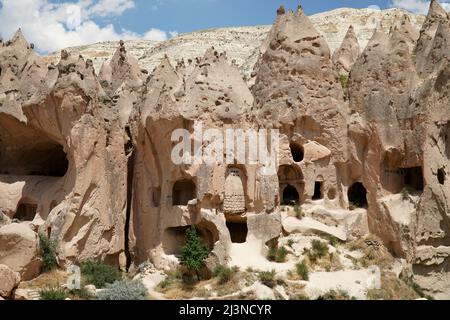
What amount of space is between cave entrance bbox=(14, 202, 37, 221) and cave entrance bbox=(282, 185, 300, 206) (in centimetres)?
1119

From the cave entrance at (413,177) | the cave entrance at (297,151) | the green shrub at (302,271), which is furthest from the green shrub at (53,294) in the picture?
the cave entrance at (413,177)

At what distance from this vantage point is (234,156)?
21.3m

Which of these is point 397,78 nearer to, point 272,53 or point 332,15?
point 272,53

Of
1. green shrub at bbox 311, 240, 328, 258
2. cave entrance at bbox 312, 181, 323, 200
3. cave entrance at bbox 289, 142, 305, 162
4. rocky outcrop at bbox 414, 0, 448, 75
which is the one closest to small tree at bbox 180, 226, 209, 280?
green shrub at bbox 311, 240, 328, 258

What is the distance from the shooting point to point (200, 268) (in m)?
19.6

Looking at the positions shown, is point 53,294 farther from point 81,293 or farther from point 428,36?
point 428,36

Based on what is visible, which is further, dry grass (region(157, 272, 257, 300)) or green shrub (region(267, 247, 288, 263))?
green shrub (region(267, 247, 288, 263))

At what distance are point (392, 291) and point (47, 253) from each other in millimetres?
12368

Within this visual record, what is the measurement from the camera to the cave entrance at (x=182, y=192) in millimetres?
21812

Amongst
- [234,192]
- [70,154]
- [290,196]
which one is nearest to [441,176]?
[290,196]

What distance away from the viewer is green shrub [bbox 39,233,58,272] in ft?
64.1

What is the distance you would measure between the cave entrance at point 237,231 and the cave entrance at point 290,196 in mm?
2569

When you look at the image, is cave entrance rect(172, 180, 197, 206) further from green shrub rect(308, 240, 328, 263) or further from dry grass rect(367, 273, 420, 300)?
dry grass rect(367, 273, 420, 300)
